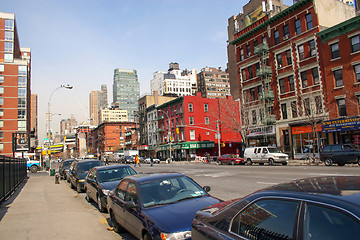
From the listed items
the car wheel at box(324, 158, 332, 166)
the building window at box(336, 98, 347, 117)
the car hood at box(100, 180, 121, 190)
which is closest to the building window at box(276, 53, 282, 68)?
the building window at box(336, 98, 347, 117)

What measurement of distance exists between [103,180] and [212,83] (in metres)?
144

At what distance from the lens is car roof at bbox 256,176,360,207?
2461 millimetres

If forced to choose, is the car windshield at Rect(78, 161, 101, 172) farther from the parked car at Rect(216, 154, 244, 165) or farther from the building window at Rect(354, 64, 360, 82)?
the building window at Rect(354, 64, 360, 82)

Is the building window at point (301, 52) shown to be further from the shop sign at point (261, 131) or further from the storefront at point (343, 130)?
the shop sign at point (261, 131)

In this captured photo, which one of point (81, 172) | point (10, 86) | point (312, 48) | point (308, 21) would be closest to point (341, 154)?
point (312, 48)

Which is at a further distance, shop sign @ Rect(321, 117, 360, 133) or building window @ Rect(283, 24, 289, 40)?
building window @ Rect(283, 24, 289, 40)

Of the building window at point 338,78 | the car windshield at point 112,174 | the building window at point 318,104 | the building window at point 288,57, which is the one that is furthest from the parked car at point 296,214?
the building window at point 288,57

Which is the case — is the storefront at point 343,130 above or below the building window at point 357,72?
below

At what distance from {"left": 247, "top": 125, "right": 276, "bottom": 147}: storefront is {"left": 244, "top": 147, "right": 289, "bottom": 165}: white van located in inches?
240

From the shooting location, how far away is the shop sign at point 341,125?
27697 millimetres

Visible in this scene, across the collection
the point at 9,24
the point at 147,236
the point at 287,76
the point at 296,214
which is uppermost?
the point at 9,24

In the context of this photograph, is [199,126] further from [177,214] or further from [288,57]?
[177,214]

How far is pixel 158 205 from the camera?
5762mm

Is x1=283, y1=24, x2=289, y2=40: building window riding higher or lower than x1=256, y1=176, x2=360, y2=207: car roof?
higher
